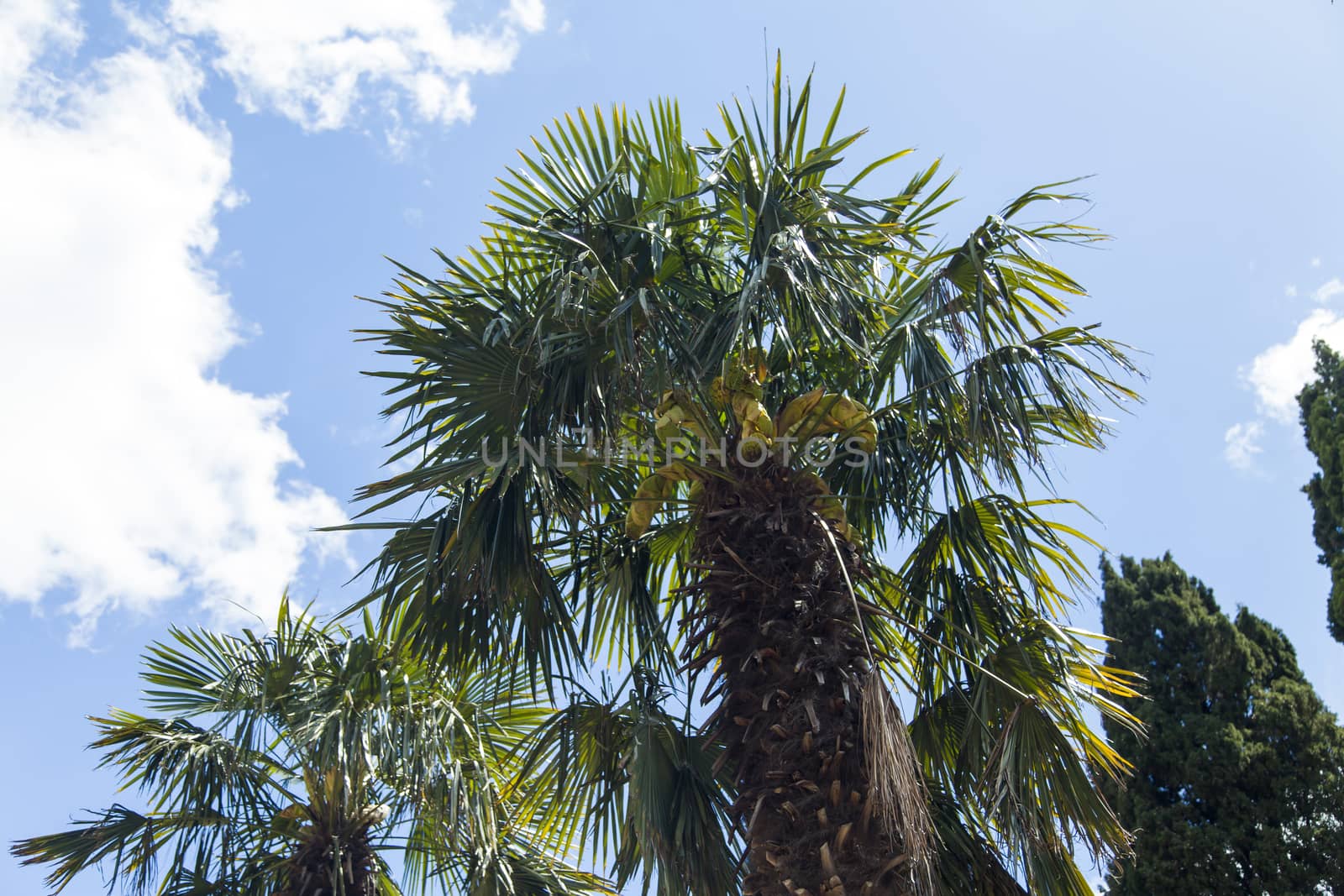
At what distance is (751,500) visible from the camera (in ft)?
16.6

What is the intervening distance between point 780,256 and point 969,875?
3116 mm

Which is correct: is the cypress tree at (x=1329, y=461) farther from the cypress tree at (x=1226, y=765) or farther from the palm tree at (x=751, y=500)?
the palm tree at (x=751, y=500)

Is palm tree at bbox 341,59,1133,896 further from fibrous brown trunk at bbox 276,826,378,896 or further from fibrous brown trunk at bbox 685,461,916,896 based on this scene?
fibrous brown trunk at bbox 276,826,378,896

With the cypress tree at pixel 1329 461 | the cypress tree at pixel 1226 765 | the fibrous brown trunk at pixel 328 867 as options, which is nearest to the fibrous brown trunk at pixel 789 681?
the fibrous brown trunk at pixel 328 867

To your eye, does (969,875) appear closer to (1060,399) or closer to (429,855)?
(1060,399)

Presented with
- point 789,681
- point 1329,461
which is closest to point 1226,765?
point 1329,461

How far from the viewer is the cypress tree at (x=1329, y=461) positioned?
43.2 ft

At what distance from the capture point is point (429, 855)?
783 centimetres

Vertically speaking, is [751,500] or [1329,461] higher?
[1329,461]

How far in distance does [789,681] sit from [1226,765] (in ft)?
29.0

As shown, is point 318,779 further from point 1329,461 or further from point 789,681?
point 1329,461

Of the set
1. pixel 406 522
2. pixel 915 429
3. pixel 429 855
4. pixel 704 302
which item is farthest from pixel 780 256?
pixel 429 855

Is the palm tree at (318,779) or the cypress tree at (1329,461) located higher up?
the cypress tree at (1329,461)

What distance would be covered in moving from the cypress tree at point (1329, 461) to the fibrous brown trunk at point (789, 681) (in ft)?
35.4
